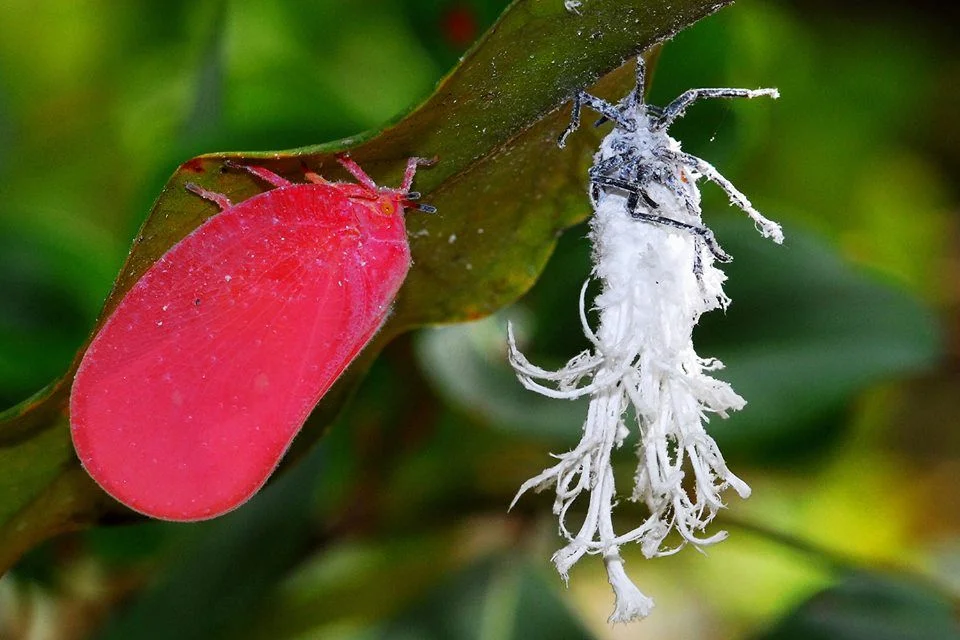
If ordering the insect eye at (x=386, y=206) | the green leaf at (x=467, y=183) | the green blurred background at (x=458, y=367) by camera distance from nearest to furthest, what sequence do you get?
1. the green leaf at (x=467, y=183)
2. the insect eye at (x=386, y=206)
3. the green blurred background at (x=458, y=367)

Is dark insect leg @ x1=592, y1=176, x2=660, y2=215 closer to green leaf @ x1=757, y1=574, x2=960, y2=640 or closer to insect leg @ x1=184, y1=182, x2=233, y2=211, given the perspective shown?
insect leg @ x1=184, y1=182, x2=233, y2=211

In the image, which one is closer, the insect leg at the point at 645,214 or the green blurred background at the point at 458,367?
the insect leg at the point at 645,214

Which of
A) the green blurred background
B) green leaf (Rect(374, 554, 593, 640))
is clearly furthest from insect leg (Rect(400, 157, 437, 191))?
green leaf (Rect(374, 554, 593, 640))

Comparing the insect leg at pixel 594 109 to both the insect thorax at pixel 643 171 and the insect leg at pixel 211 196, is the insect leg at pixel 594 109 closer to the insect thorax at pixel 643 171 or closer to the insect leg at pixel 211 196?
the insect thorax at pixel 643 171

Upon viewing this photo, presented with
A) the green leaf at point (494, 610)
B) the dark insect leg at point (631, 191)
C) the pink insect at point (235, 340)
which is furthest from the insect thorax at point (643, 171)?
the green leaf at point (494, 610)

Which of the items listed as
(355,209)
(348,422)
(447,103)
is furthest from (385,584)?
(447,103)

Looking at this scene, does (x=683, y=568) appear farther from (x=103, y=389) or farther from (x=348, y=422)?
(x=103, y=389)

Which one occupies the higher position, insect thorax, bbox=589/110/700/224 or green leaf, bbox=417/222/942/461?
insect thorax, bbox=589/110/700/224

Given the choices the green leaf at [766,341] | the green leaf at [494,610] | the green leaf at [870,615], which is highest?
the green leaf at [766,341]
